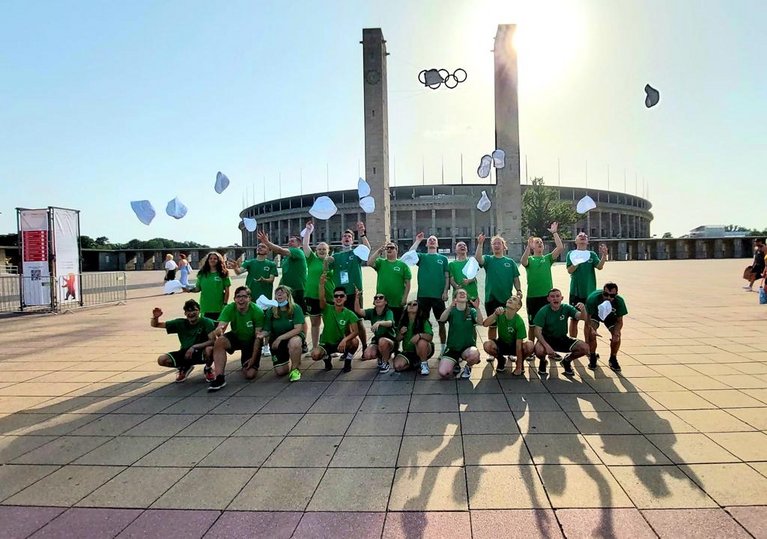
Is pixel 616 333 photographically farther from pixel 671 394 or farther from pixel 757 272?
pixel 757 272

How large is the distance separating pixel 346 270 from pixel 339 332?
3.70ft

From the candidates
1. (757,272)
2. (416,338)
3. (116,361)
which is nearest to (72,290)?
(116,361)

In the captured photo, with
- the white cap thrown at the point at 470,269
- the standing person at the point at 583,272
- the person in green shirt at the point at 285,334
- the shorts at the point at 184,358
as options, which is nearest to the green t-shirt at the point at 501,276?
the white cap thrown at the point at 470,269

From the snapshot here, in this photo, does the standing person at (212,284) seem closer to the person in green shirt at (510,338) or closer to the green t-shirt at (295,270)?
the green t-shirt at (295,270)

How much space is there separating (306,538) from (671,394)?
15.3ft

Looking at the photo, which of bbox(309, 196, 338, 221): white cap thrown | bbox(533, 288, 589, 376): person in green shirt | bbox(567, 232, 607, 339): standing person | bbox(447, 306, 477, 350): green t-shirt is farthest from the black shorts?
bbox(309, 196, 338, 221): white cap thrown

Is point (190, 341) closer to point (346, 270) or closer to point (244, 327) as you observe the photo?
point (244, 327)

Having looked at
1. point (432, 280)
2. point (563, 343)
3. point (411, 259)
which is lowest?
point (563, 343)

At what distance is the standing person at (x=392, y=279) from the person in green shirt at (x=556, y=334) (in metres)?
2.01

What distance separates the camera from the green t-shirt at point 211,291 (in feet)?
24.1

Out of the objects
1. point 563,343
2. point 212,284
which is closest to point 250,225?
point 212,284

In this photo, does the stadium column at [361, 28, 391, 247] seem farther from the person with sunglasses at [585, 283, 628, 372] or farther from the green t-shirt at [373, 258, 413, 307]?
the person with sunglasses at [585, 283, 628, 372]

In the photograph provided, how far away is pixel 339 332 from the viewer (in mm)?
7121

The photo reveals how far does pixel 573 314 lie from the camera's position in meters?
6.62
